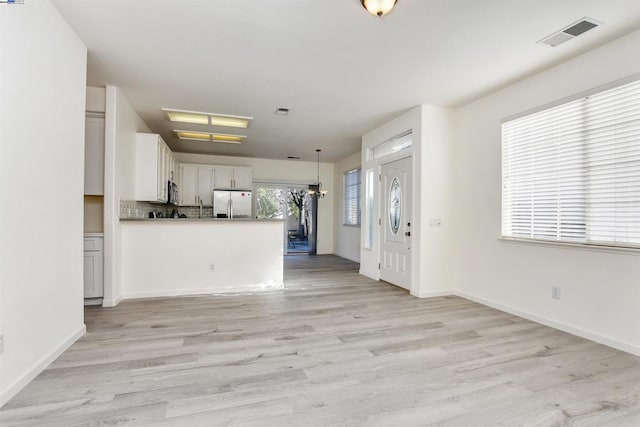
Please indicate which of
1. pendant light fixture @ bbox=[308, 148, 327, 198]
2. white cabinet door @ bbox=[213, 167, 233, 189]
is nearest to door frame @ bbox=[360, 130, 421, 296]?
pendant light fixture @ bbox=[308, 148, 327, 198]

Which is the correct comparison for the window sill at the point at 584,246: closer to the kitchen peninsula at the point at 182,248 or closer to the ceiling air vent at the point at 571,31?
the ceiling air vent at the point at 571,31

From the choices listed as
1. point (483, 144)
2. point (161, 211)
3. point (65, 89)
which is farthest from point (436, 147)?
point (161, 211)

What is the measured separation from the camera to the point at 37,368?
2090mm

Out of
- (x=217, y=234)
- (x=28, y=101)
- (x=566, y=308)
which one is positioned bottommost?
(x=566, y=308)

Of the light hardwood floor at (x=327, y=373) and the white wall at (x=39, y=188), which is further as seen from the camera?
the white wall at (x=39, y=188)

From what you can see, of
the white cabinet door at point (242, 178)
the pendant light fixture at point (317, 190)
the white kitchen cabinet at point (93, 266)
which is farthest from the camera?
the pendant light fixture at point (317, 190)

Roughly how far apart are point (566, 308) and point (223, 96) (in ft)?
15.4

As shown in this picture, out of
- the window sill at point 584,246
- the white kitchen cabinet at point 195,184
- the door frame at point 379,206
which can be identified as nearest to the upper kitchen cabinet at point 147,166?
the white kitchen cabinet at point 195,184

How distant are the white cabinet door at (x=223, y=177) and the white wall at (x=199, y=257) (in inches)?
117

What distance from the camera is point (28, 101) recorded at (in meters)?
2.00

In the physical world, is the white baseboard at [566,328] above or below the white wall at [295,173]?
below

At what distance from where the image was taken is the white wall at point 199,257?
13.4ft

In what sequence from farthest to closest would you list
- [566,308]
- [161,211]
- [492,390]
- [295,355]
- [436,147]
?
[161,211]
[436,147]
[566,308]
[295,355]
[492,390]

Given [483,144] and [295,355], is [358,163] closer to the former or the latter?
[483,144]
